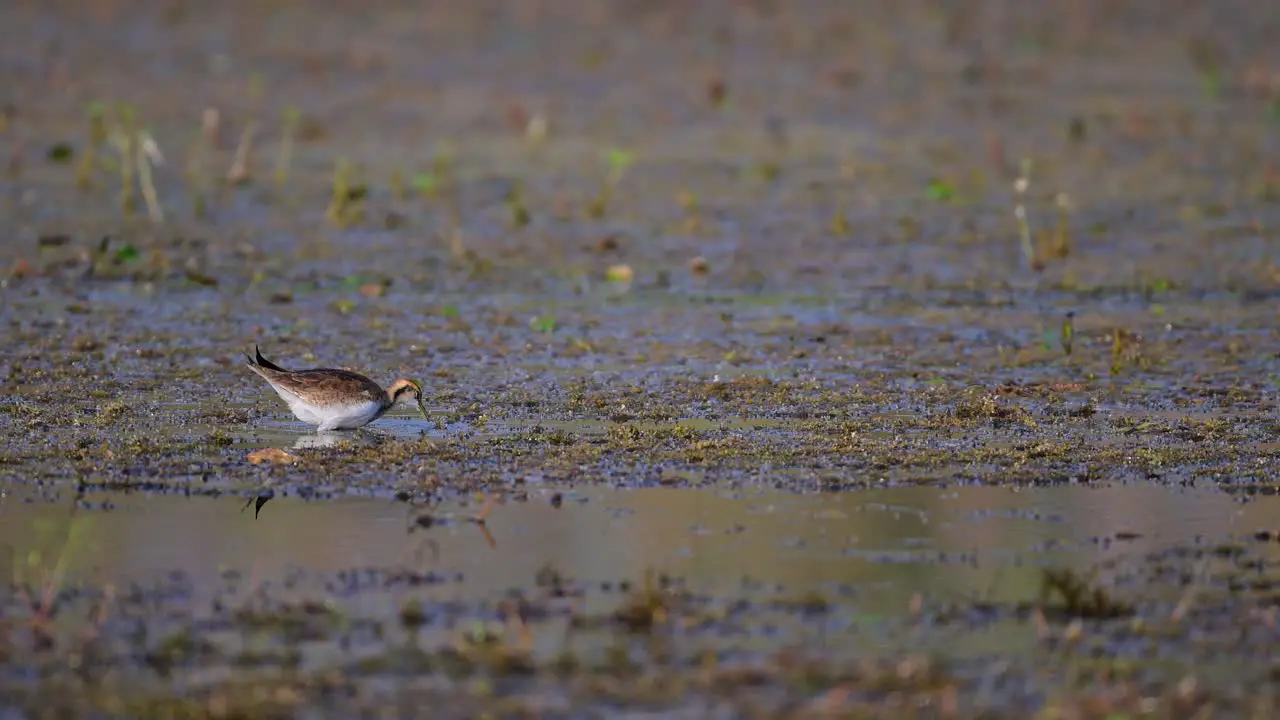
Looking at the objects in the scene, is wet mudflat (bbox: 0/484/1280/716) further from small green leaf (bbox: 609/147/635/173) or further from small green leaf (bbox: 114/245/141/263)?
small green leaf (bbox: 609/147/635/173)

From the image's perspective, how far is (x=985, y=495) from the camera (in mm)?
9305

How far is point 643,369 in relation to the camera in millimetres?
12523

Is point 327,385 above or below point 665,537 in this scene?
above

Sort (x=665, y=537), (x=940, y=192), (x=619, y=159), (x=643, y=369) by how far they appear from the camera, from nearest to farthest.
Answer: (x=665, y=537), (x=643, y=369), (x=940, y=192), (x=619, y=159)

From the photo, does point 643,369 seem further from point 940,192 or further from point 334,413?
point 940,192

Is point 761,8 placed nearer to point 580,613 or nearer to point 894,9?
point 894,9

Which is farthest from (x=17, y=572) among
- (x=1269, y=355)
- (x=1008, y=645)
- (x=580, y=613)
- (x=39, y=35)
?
(x=39, y=35)

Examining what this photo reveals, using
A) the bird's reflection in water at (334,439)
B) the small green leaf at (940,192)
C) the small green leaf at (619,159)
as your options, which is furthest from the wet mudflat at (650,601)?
the small green leaf at (619,159)

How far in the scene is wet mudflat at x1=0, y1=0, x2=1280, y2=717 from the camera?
6914 millimetres

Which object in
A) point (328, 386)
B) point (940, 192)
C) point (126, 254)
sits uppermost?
point (940, 192)

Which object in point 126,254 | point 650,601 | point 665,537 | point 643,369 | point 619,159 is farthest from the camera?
point 619,159

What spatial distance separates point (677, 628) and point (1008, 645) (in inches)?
44.9

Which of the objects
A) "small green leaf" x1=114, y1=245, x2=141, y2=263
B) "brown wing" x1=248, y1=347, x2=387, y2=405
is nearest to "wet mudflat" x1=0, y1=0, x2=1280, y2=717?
"small green leaf" x1=114, y1=245, x2=141, y2=263

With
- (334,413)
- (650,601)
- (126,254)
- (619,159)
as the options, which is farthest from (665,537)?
(619,159)
